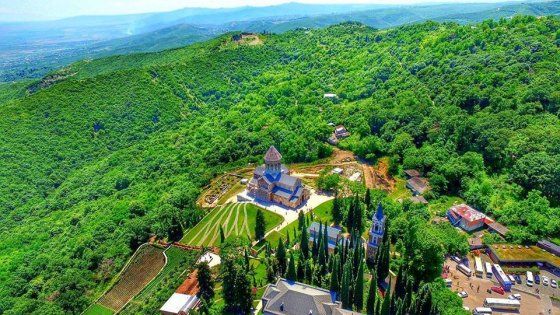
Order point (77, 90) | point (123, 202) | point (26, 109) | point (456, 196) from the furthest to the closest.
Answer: point (77, 90)
point (26, 109)
point (123, 202)
point (456, 196)

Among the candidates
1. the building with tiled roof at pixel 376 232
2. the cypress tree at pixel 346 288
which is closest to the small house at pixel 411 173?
the building with tiled roof at pixel 376 232

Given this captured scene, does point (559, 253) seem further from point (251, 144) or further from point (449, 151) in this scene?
point (251, 144)

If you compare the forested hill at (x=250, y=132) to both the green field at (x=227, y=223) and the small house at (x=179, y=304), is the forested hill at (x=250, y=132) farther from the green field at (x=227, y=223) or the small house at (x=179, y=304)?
the small house at (x=179, y=304)

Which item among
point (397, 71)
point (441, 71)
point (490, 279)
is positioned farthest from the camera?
point (397, 71)

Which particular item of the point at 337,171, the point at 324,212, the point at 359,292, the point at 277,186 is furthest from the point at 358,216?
the point at 337,171

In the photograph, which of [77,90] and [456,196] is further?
[77,90]

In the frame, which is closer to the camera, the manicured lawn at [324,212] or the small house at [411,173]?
the manicured lawn at [324,212]

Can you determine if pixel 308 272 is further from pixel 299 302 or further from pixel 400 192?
pixel 400 192

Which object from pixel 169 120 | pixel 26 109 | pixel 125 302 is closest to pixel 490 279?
pixel 125 302
